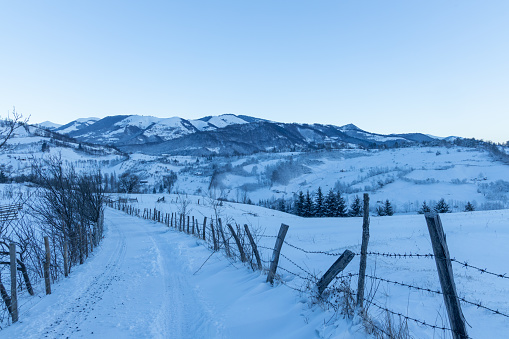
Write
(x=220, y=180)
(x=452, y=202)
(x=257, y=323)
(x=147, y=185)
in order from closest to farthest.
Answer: (x=257, y=323), (x=452, y=202), (x=147, y=185), (x=220, y=180)

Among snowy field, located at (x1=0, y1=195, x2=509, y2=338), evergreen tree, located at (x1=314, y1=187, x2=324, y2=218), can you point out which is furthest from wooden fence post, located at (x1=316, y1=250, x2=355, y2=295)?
evergreen tree, located at (x1=314, y1=187, x2=324, y2=218)

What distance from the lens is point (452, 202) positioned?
9281 centimetres

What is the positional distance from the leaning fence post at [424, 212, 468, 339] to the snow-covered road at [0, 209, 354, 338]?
1285 mm

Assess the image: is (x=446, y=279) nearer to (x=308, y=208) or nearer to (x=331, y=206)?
(x=331, y=206)

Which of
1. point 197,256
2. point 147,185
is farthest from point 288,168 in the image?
point 197,256

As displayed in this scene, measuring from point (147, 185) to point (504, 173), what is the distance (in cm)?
16589

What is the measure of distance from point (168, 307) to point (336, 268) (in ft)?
12.8

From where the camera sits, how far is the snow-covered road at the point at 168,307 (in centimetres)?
518

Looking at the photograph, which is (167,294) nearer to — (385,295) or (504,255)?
(385,295)

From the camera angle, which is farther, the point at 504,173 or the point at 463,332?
the point at 504,173

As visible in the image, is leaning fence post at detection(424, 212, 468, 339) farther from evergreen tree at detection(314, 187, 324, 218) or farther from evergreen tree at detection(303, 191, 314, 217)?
evergreen tree at detection(303, 191, 314, 217)

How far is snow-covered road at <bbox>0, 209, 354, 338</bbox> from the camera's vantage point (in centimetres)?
518

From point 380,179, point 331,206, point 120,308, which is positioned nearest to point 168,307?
point 120,308

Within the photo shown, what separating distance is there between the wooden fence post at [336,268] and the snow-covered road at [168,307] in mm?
483
